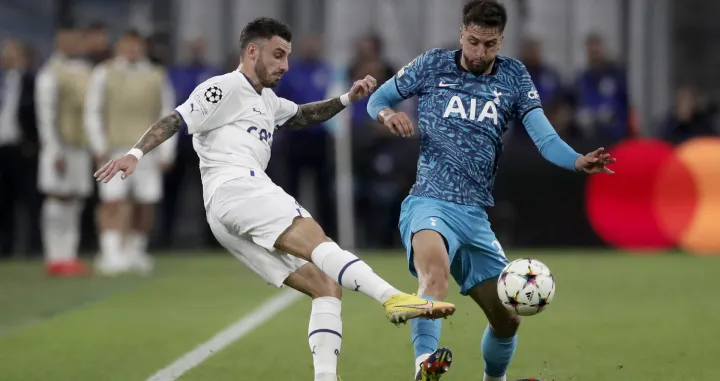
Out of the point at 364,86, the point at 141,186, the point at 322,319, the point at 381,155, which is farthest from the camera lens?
the point at 381,155

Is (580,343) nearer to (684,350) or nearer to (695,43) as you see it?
(684,350)

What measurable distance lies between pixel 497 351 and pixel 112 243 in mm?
8916

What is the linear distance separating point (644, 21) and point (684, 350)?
1054 cm

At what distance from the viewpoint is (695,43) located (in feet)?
80.3

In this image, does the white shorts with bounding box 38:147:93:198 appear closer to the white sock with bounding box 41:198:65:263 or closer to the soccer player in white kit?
the white sock with bounding box 41:198:65:263

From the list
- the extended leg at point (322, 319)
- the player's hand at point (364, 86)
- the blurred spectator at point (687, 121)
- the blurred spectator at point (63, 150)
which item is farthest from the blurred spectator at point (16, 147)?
the extended leg at point (322, 319)

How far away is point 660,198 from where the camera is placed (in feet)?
60.6

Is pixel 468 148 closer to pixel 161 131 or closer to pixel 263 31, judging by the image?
pixel 263 31

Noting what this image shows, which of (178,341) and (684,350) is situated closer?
(684,350)

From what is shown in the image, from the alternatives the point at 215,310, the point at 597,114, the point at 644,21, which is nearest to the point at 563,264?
the point at 597,114

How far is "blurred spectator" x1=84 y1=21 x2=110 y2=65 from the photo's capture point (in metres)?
16.2

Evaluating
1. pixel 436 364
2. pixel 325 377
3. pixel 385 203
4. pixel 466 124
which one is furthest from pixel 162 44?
pixel 436 364

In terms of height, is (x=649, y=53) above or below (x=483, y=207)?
below

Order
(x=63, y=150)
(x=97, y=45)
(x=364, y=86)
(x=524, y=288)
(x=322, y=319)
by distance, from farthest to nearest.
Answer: (x=97, y=45), (x=63, y=150), (x=364, y=86), (x=322, y=319), (x=524, y=288)
